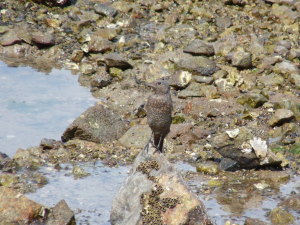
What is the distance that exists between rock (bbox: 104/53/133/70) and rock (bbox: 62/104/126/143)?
3253mm

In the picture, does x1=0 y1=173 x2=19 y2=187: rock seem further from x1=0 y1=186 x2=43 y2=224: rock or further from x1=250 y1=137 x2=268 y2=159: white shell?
x1=250 y1=137 x2=268 y2=159: white shell

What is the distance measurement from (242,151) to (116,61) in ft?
20.1

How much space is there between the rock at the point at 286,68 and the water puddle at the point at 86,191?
648 cm

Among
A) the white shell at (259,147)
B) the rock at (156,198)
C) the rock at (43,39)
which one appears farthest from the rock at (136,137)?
the rock at (43,39)

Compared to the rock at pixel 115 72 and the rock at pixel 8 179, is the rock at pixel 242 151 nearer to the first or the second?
the rock at pixel 8 179

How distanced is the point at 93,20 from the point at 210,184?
33.7ft

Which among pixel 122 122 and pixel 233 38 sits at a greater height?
pixel 233 38

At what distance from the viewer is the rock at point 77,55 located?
45.3 feet

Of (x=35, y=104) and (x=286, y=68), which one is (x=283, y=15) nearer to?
(x=286, y=68)

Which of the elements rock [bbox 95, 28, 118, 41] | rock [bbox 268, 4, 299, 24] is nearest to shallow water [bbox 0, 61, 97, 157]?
rock [bbox 95, 28, 118, 41]

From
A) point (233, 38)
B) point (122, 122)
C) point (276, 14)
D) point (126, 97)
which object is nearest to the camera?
point (122, 122)

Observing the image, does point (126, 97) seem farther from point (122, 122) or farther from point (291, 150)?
point (291, 150)

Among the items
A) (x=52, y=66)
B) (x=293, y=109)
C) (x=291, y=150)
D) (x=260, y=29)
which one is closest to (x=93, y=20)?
(x=52, y=66)

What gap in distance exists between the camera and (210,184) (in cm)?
753
